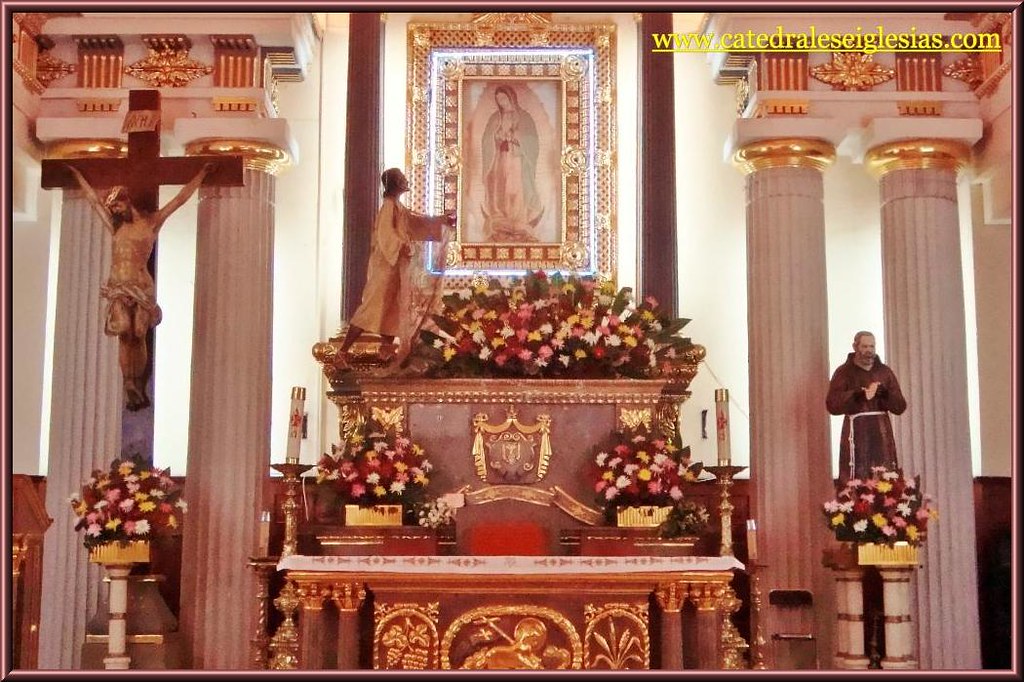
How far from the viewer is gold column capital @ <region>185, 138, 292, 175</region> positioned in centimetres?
1162

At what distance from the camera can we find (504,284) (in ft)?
41.2

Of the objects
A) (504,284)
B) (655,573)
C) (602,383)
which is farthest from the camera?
(504,284)

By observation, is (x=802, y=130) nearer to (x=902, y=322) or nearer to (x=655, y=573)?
(x=902, y=322)

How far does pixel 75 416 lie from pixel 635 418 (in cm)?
453

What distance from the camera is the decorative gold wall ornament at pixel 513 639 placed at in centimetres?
905

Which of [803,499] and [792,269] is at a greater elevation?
[792,269]

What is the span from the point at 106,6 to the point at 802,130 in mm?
5805

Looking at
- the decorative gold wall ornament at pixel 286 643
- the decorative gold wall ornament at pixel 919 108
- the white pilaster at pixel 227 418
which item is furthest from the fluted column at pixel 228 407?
the decorative gold wall ornament at pixel 919 108

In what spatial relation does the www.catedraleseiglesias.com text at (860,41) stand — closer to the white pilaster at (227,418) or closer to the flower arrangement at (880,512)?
the flower arrangement at (880,512)

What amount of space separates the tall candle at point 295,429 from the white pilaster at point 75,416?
2.19 m

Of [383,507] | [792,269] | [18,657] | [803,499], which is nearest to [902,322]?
[792,269]

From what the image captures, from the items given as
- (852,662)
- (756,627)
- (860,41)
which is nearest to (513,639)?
(756,627)

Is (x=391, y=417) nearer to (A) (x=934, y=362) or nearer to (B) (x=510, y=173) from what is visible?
(B) (x=510, y=173)

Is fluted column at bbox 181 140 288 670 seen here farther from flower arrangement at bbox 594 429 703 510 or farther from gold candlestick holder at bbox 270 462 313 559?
flower arrangement at bbox 594 429 703 510
